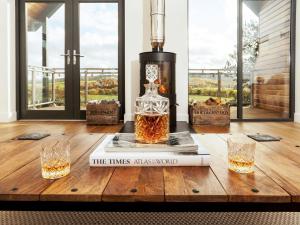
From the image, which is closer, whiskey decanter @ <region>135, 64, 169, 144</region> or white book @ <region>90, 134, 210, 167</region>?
white book @ <region>90, 134, 210, 167</region>

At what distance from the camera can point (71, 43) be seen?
174 inches

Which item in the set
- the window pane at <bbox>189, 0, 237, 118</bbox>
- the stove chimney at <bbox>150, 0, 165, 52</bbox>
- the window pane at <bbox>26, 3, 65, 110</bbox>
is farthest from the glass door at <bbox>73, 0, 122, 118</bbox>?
the window pane at <bbox>189, 0, 237, 118</bbox>

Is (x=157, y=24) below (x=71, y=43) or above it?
above

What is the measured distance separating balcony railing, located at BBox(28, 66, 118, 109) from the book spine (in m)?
3.68

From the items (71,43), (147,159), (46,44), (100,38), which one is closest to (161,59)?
(100,38)

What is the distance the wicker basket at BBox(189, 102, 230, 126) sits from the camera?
3.86 m

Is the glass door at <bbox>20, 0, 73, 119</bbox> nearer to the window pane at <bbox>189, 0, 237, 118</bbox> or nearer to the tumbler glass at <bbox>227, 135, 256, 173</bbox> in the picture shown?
the window pane at <bbox>189, 0, 237, 118</bbox>

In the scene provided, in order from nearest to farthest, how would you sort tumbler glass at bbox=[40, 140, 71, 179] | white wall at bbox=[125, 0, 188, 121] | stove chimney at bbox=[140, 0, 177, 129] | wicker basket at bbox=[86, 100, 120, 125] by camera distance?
tumbler glass at bbox=[40, 140, 71, 179]
stove chimney at bbox=[140, 0, 177, 129]
wicker basket at bbox=[86, 100, 120, 125]
white wall at bbox=[125, 0, 188, 121]

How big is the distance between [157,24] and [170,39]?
0.39m

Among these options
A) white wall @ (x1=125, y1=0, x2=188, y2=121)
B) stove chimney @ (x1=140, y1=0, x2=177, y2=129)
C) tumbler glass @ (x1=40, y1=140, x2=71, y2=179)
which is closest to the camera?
tumbler glass @ (x1=40, y1=140, x2=71, y2=179)

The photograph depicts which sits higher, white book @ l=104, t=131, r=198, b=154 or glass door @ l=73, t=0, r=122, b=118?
glass door @ l=73, t=0, r=122, b=118

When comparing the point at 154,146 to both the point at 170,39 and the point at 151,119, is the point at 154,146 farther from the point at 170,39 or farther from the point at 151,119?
the point at 170,39

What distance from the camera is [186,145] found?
3.34 ft

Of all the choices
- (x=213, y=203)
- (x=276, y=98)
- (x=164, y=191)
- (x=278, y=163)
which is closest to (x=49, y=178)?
(x=164, y=191)
